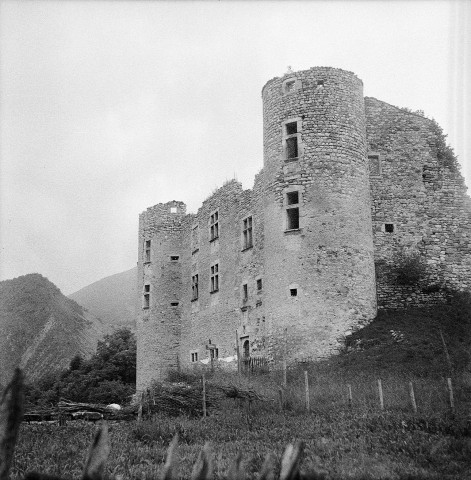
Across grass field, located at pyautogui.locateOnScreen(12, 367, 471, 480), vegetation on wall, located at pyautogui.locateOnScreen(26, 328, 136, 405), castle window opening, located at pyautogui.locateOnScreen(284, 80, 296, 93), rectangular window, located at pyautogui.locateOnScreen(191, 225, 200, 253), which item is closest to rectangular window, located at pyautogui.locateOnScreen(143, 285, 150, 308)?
rectangular window, located at pyautogui.locateOnScreen(191, 225, 200, 253)

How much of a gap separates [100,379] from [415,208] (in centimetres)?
2151

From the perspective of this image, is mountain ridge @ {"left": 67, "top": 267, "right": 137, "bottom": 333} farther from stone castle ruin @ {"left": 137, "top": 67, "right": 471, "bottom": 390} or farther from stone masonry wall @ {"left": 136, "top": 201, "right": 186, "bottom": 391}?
stone castle ruin @ {"left": 137, "top": 67, "right": 471, "bottom": 390}

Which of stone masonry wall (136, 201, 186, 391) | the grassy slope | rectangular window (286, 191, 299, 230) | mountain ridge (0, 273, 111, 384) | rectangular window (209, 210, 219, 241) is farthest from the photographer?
mountain ridge (0, 273, 111, 384)

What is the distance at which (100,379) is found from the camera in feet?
123

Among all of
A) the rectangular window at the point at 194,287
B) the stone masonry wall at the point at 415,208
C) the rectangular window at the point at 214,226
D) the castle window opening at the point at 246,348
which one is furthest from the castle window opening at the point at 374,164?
the rectangular window at the point at 194,287

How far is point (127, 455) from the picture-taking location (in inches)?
365

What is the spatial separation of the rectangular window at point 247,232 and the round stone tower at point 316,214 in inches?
118

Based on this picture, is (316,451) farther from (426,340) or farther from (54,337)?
(54,337)

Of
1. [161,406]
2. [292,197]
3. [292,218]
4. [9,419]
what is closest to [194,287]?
[292,218]

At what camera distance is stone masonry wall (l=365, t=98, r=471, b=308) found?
77.6 ft

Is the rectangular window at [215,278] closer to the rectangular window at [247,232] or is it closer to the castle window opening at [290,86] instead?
the rectangular window at [247,232]

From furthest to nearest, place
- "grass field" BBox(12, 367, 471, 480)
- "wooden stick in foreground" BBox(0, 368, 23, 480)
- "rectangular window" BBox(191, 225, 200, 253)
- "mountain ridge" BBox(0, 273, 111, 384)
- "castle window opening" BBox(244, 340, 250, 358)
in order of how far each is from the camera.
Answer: "mountain ridge" BBox(0, 273, 111, 384), "rectangular window" BBox(191, 225, 200, 253), "castle window opening" BBox(244, 340, 250, 358), "grass field" BBox(12, 367, 471, 480), "wooden stick in foreground" BBox(0, 368, 23, 480)

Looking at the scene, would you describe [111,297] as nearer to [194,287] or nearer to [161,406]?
[194,287]

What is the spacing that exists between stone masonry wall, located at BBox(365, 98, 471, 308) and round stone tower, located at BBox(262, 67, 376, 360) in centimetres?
151
